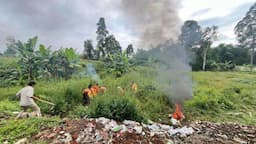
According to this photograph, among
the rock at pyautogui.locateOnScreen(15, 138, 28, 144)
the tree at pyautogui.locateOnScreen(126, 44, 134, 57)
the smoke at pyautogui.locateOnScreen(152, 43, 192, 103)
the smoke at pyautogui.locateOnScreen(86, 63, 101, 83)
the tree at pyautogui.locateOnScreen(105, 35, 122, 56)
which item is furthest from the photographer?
the tree at pyautogui.locateOnScreen(105, 35, 122, 56)

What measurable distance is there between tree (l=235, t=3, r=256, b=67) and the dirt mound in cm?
2751

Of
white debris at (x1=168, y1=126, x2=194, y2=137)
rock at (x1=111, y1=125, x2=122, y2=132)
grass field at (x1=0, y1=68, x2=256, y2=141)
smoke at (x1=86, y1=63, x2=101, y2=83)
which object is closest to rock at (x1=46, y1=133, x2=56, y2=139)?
rock at (x1=111, y1=125, x2=122, y2=132)

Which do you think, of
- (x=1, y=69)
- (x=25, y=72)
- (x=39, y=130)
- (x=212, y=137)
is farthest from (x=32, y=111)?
(x=1, y=69)

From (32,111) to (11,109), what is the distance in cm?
131

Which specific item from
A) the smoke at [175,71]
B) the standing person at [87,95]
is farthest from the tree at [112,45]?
the standing person at [87,95]

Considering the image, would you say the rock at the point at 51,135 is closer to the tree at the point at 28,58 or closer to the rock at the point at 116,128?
the rock at the point at 116,128

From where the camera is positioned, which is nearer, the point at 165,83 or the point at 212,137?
the point at 212,137

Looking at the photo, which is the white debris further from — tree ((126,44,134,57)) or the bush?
tree ((126,44,134,57))

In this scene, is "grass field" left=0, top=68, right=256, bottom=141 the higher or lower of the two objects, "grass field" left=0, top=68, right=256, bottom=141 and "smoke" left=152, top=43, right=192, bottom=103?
the lower

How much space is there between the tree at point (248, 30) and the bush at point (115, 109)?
28.2 metres

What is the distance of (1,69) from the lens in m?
13.4

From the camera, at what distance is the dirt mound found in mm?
4382

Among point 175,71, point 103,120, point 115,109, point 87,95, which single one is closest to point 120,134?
point 103,120

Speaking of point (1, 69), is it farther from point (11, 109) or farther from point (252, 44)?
point (252, 44)
